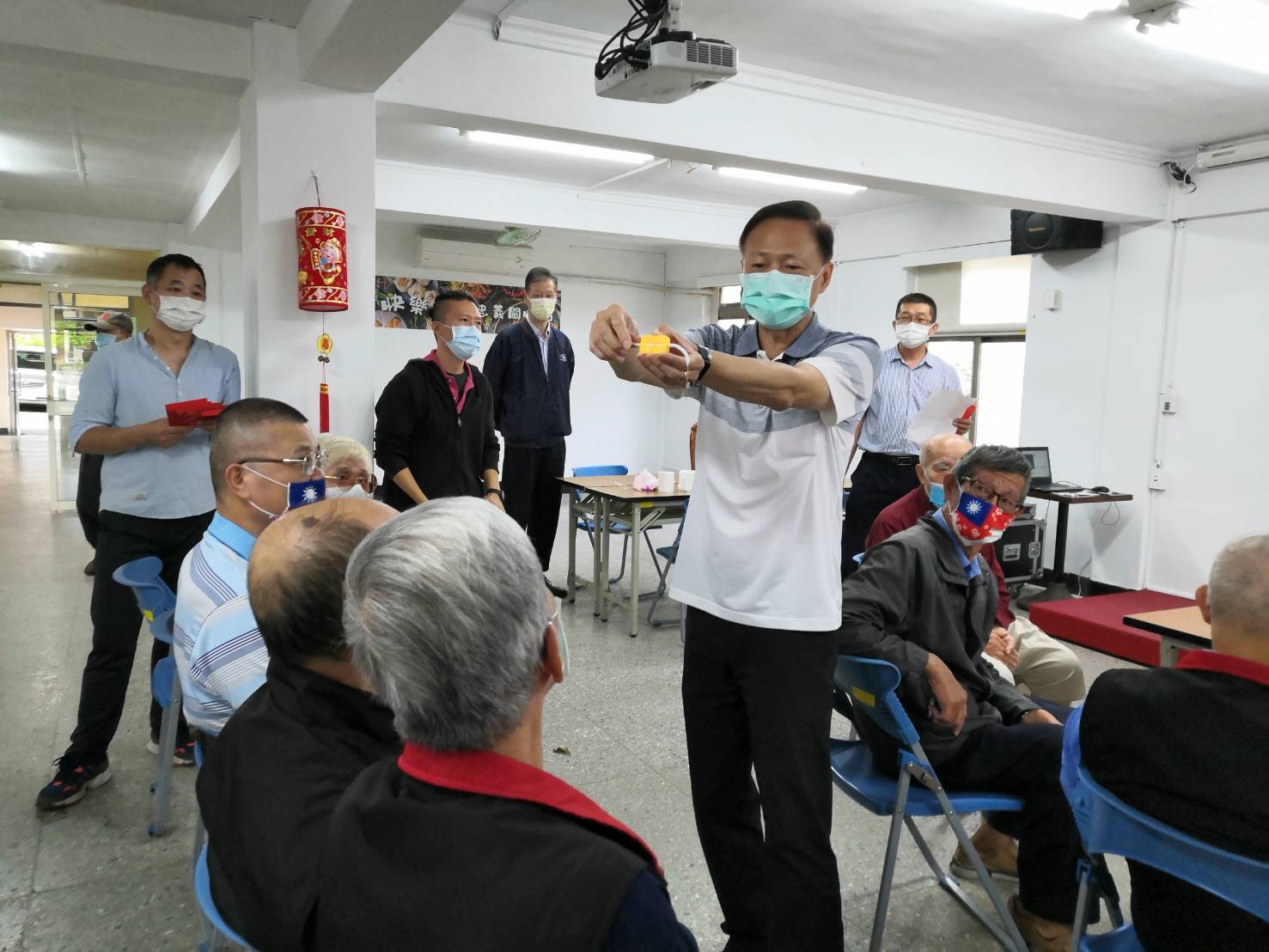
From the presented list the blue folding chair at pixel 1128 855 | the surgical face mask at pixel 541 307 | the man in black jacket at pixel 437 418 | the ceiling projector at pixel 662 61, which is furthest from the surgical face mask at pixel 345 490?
the surgical face mask at pixel 541 307

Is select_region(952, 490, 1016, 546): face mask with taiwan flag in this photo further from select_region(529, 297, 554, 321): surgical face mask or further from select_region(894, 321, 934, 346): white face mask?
select_region(529, 297, 554, 321): surgical face mask

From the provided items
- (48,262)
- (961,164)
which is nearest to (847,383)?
(961,164)

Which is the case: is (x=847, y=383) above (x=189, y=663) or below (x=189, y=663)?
above

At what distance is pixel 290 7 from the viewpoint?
10.7ft

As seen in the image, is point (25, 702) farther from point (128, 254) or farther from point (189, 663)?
point (128, 254)

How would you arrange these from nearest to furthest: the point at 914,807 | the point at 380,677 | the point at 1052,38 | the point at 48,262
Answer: the point at 380,677 → the point at 914,807 → the point at 1052,38 → the point at 48,262

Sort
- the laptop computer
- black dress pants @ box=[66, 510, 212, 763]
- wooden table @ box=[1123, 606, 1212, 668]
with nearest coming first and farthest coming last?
wooden table @ box=[1123, 606, 1212, 668], black dress pants @ box=[66, 510, 212, 763], the laptop computer

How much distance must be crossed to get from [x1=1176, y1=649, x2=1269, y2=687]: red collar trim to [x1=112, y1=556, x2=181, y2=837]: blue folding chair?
233 centimetres

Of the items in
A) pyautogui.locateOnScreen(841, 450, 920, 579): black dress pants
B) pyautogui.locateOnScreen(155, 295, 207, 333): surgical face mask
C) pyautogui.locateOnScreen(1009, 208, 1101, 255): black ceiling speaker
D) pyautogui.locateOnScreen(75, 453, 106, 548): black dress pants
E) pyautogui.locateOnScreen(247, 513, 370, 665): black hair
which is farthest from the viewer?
pyautogui.locateOnScreen(1009, 208, 1101, 255): black ceiling speaker

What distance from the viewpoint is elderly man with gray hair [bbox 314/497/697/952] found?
2.47 ft

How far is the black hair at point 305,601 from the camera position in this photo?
1114 mm

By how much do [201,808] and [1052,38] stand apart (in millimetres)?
4388

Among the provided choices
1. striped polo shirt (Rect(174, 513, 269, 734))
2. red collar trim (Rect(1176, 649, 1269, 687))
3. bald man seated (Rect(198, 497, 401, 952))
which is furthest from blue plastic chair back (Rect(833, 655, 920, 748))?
striped polo shirt (Rect(174, 513, 269, 734))

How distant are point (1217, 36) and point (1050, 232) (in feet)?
8.37
